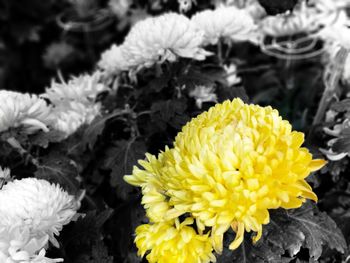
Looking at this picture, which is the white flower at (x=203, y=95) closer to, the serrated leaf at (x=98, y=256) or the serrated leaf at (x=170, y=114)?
the serrated leaf at (x=170, y=114)

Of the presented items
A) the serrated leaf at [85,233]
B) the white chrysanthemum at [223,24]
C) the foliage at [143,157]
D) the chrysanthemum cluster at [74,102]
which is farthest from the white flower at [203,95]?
the serrated leaf at [85,233]

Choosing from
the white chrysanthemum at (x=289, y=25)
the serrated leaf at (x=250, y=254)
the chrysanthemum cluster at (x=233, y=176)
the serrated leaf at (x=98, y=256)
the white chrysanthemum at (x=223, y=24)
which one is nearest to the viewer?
the chrysanthemum cluster at (x=233, y=176)

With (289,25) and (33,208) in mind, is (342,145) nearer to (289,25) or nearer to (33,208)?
(33,208)

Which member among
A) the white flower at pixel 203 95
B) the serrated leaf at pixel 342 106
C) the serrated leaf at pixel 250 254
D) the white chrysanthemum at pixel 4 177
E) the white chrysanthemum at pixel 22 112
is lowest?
the serrated leaf at pixel 250 254

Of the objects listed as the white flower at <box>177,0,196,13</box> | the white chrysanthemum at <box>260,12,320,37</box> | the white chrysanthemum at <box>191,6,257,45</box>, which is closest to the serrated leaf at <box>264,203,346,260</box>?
the white chrysanthemum at <box>191,6,257,45</box>

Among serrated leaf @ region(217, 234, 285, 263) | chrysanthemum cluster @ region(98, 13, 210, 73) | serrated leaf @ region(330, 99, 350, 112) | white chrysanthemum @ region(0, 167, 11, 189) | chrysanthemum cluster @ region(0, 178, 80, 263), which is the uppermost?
chrysanthemum cluster @ region(98, 13, 210, 73)

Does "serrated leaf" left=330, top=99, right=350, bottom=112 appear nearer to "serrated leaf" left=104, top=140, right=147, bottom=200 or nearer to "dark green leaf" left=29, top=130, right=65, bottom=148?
A: "serrated leaf" left=104, top=140, right=147, bottom=200

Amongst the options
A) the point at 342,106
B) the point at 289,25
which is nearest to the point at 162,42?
the point at 342,106
